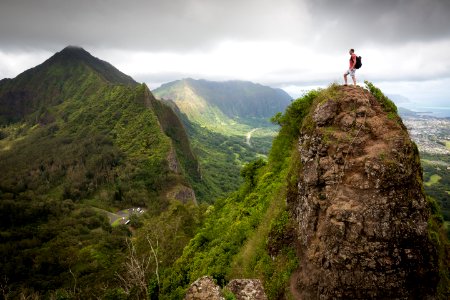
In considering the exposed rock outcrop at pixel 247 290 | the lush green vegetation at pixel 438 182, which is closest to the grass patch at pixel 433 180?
the lush green vegetation at pixel 438 182

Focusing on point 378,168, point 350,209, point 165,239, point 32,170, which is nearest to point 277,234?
point 350,209

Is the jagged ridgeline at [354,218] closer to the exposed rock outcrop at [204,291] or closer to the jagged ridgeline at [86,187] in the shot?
the exposed rock outcrop at [204,291]

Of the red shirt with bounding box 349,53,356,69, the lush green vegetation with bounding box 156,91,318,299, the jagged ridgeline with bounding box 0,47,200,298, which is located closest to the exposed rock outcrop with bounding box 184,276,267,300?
the lush green vegetation with bounding box 156,91,318,299

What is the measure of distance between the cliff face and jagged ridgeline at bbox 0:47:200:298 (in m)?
29.3

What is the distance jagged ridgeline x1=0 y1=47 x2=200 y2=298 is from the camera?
80.6 m

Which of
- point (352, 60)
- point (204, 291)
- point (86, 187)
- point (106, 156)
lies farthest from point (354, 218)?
point (106, 156)

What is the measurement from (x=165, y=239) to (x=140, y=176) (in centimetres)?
9037

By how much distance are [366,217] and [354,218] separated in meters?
0.56

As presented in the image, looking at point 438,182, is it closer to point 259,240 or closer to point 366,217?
point 259,240

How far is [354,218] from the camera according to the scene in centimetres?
1608

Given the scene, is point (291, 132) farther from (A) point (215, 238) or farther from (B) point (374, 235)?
(B) point (374, 235)

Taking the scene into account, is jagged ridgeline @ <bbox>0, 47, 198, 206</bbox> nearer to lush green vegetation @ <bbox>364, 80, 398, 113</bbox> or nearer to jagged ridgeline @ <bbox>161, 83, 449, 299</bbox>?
jagged ridgeline @ <bbox>161, 83, 449, 299</bbox>

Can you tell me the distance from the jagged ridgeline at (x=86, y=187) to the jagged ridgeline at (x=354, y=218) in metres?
26.7

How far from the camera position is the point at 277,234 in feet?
70.6
